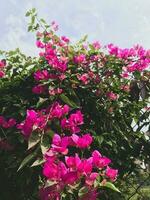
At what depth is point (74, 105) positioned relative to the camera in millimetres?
3613

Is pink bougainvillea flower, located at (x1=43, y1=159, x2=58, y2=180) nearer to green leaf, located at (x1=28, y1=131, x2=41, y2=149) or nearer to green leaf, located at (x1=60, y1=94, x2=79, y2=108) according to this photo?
green leaf, located at (x1=28, y1=131, x2=41, y2=149)

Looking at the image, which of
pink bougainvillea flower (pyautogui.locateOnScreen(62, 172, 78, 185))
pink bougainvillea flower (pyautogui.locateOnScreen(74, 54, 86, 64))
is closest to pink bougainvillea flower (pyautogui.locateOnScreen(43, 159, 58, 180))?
pink bougainvillea flower (pyautogui.locateOnScreen(62, 172, 78, 185))

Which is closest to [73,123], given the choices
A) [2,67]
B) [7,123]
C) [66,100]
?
[66,100]

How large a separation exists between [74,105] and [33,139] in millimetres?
848

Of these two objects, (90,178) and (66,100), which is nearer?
(90,178)

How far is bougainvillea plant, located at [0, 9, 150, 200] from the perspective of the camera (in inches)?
135

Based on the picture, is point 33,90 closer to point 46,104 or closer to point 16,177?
point 46,104

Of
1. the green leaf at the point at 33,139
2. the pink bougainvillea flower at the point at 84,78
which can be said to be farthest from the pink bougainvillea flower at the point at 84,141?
the pink bougainvillea flower at the point at 84,78

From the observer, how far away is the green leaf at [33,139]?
2.77 metres

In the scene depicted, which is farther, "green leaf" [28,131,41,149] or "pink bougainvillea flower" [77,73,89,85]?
"pink bougainvillea flower" [77,73,89,85]

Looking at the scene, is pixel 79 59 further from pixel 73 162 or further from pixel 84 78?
pixel 73 162

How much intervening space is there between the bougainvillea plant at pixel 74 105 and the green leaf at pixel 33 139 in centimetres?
7

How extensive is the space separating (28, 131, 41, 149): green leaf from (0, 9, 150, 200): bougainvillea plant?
0.07 metres

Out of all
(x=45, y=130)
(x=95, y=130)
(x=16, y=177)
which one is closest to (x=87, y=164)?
(x=45, y=130)
